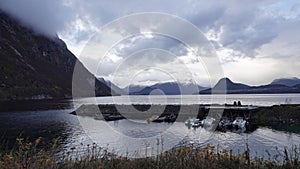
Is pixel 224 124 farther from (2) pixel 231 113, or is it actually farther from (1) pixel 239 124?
(2) pixel 231 113

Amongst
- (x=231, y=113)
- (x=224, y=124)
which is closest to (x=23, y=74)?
(x=231, y=113)

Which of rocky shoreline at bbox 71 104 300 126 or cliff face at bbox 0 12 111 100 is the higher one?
cliff face at bbox 0 12 111 100

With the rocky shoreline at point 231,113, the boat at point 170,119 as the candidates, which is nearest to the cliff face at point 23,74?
the rocky shoreline at point 231,113

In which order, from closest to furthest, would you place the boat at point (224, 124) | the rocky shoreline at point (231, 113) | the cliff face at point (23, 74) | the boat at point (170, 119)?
the boat at point (224, 124), the rocky shoreline at point (231, 113), the boat at point (170, 119), the cliff face at point (23, 74)

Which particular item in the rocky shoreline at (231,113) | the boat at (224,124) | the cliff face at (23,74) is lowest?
the boat at (224,124)

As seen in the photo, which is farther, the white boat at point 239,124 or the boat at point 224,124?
the white boat at point 239,124

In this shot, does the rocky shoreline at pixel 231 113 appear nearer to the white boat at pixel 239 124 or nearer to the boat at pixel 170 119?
the boat at pixel 170 119

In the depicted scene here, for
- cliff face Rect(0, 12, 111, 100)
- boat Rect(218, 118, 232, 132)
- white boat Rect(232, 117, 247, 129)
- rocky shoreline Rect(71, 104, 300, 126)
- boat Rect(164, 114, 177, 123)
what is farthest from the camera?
cliff face Rect(0, 12, 111, 100)

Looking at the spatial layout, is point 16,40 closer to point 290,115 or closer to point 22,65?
point 22,65

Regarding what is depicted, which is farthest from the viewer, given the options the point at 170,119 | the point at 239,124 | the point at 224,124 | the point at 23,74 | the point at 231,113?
the point at 23,74

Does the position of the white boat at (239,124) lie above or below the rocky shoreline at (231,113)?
below

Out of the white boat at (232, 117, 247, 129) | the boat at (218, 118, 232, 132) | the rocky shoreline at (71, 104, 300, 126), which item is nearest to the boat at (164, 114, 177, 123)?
the rocky shoreline at (71, 104, 300, 126)

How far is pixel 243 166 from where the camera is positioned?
5508mm

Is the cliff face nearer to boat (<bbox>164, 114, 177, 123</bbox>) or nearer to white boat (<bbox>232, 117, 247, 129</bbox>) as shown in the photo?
boat (<bbox>164, 114, 177, 123</bbox>)
